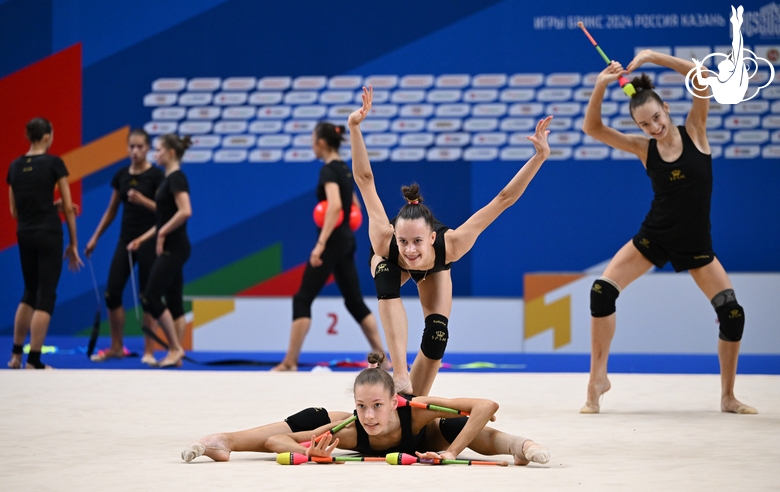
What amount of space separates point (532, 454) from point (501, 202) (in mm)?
1333

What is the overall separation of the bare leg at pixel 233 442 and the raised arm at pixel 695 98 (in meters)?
2.50

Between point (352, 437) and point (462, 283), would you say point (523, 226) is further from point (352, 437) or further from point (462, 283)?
point (352, 437)

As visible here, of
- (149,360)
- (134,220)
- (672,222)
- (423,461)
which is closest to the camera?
(423,461)

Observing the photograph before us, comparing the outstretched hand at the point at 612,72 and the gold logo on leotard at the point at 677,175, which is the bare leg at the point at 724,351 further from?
the outstretched hand at the point at 612,72

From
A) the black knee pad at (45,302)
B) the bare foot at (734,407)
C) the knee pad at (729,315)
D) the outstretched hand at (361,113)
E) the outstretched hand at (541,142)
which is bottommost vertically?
the bare foot at (734,407)

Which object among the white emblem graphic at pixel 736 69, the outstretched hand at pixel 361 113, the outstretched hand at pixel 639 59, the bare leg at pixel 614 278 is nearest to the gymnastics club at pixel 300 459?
the outstretched hand at pixel 361 113

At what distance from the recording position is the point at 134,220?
324 inches

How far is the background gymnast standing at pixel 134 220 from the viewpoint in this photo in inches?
318

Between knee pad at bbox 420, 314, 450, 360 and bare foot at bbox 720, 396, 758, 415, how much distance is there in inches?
67.0

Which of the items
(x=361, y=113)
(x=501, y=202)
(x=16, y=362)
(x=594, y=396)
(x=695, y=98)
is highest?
(x=695, y=98)

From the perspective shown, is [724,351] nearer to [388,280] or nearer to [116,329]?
[388,280]

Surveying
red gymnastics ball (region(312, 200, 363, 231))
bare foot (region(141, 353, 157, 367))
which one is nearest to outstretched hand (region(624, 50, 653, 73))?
red gymnastics ball (region(312, 200, 363, 231))

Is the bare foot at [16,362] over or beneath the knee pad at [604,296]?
beneath

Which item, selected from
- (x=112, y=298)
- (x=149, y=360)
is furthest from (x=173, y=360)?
(x=112, y=298)
